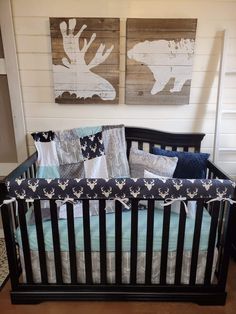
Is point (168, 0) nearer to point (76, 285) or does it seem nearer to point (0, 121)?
point (0, 121)

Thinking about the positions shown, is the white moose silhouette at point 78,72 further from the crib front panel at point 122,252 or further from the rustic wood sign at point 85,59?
the crib front panel at point 122,252

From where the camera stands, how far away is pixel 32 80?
6.45ft

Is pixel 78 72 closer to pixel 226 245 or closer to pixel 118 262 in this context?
pixel 118 262

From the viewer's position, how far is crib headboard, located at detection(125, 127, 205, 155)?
1983 mm

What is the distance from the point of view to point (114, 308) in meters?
1.50

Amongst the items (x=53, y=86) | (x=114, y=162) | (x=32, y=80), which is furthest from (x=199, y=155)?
(x=32, y=80)

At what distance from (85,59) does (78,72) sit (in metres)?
0.11

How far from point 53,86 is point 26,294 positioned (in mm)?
1508

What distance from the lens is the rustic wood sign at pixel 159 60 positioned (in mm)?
1820

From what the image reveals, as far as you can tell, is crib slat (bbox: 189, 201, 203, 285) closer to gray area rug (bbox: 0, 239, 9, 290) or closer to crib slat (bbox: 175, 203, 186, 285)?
crib slat (bbox: 175, 203, 186, 285)

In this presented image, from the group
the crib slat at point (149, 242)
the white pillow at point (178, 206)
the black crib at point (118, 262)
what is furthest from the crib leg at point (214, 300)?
the white pillow at point (178, 206)

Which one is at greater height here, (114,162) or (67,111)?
(67,111)

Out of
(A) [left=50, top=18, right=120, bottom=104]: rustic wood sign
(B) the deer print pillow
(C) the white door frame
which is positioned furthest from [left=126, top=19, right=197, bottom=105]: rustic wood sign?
(C) the white door frame

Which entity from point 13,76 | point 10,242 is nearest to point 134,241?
point 10,242
